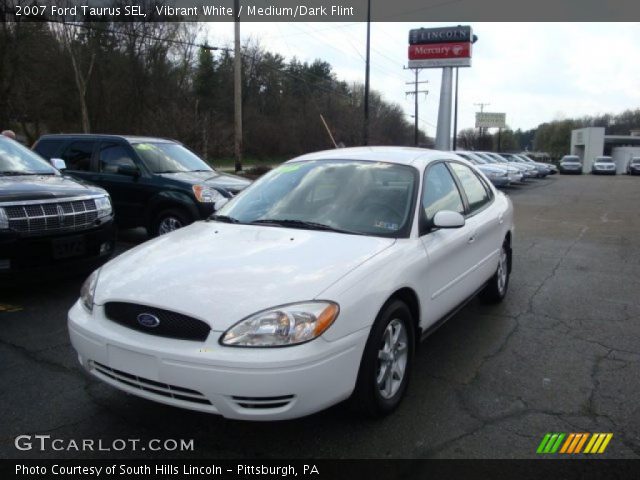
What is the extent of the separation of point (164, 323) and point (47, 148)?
751cm

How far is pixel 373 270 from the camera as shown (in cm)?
295

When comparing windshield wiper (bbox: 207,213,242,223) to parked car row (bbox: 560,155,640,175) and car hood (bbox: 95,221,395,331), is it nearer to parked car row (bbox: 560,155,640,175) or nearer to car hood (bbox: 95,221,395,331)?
car hood (bbox: 95,221,395,331)

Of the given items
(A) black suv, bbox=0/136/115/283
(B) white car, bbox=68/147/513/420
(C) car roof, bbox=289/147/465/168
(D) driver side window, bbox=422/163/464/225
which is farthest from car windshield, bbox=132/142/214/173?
(D) driver side window, bbox=422/163/464/225

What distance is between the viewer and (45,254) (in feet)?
16.6

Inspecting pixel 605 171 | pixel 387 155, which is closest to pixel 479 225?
pixel 387 155

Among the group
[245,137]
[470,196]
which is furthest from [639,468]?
[245,137]

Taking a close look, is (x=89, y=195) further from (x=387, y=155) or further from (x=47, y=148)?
(x=47, y=148)

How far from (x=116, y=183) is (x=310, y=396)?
6.56 meters

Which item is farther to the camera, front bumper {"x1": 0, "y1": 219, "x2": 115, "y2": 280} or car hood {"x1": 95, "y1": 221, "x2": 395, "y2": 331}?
front bumper {"x1": 0, "y1": 219, "x2": 115, "y2": 280}

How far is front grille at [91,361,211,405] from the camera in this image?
2.57m

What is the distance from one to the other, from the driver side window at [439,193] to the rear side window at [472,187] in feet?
0.72

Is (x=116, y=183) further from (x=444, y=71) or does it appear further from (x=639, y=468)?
(x=444, y=71)

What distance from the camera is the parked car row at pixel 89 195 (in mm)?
4945

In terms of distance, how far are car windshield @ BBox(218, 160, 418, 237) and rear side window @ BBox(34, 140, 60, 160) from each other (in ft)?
19.4
